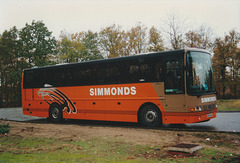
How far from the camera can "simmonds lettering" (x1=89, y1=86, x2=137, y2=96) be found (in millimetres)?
13359

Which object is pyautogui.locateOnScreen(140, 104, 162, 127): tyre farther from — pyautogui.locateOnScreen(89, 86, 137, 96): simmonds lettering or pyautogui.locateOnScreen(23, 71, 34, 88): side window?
pyautogui.locateOnScreen(23, 71, 34, 88): side window

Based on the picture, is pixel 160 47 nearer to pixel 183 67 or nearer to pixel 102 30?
pixel 102 30

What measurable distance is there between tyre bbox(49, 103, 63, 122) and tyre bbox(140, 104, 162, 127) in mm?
6246

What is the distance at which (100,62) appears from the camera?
48.5 feet

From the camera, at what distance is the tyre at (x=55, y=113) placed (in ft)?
55.2

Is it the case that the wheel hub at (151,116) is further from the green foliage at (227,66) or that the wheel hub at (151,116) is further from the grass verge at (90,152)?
the green foliage at (227,66)

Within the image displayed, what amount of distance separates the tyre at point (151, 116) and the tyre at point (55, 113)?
20.5 ft

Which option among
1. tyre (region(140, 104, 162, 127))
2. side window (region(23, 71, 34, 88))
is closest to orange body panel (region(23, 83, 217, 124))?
tyre (region(140, 104, 162, 127))

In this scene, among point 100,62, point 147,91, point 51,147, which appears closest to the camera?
point 51,147

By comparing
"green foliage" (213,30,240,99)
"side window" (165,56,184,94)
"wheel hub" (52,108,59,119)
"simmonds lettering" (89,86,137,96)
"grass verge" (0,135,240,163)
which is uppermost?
"green foliage" (213,30,240,99)

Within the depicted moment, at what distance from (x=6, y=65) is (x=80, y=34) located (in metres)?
17.1

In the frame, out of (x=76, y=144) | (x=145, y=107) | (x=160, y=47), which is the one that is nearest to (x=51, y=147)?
(x=76, y=144)

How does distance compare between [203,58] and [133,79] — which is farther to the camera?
[133,79]

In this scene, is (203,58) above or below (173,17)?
below
